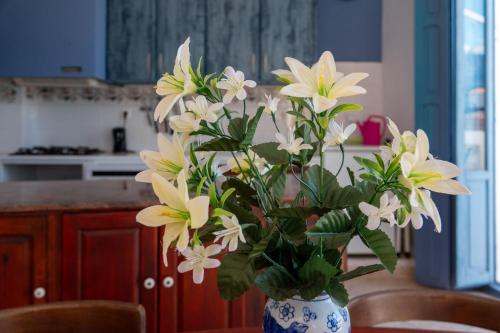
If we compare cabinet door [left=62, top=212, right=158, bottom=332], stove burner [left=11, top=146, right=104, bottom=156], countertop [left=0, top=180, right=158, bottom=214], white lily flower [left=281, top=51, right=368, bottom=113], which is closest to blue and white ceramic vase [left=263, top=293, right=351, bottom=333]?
white lily flower [left=281, top=51, right=368, bottom=113]

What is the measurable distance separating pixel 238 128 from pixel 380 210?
7.9 inches

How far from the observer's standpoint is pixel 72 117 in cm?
478

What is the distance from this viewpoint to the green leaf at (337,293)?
0.61 metres

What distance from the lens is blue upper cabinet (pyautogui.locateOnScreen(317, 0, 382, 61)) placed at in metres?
5.01

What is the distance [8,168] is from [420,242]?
3358mm

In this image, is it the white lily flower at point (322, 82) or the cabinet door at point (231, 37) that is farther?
the cabinet door at point (231, 37)

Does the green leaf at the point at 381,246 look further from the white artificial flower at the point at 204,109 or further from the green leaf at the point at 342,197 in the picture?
the white artificial flower at the point at 204,109

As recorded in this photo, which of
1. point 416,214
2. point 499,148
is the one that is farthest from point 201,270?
point 499,148

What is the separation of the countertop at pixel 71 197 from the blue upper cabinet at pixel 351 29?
127 inches

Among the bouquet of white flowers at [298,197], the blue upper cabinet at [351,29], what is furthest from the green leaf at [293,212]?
the blue upper cabinet at [351,29]

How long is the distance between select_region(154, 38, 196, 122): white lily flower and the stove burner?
3.82 meters

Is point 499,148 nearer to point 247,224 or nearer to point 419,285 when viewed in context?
point 419,285

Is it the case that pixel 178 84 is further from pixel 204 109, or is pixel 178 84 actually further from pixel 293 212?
pixel 293 212

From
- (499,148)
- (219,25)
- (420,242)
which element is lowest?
(420,242)
